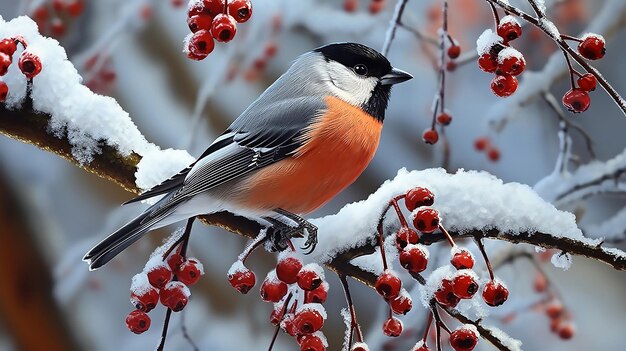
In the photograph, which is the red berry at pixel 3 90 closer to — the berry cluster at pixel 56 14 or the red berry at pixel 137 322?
the red berry at pixel 137 322

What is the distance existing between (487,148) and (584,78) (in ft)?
1.66

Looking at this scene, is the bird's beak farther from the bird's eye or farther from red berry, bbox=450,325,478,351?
red berry, bbox=450,325,478,351

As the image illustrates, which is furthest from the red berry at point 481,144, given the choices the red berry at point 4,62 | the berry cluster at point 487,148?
the red berry at point 4,62

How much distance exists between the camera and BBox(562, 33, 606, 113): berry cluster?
0.51 metres

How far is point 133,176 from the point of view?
63cm

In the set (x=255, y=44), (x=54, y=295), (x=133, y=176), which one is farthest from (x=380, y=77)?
(x=54, y=295)

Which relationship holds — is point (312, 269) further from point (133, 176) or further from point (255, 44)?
point (255, 44)

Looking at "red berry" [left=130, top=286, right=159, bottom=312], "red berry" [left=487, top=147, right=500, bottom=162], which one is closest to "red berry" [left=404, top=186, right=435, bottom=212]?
"red berry" [left=130, top=286, right=159, bottom=312]

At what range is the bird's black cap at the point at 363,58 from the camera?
29.9 inches

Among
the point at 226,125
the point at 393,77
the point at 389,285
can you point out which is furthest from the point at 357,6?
the point at 389,285

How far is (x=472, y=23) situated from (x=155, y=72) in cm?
56

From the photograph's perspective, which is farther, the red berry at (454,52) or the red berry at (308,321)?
the red berry at (454,52)

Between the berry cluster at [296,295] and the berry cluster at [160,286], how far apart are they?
4 centimetres

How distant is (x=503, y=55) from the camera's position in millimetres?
517
